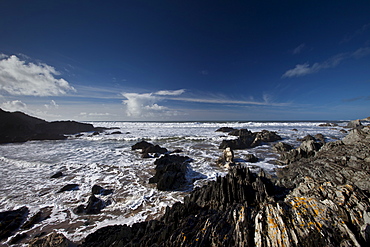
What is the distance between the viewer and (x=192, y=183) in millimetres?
11516

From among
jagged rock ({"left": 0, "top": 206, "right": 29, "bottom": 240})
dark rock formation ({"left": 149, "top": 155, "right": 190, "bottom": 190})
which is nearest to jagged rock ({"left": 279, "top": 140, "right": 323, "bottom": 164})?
dark rock formation ({"left": 149, "top": 155, "right": 190, "bottom": 190})

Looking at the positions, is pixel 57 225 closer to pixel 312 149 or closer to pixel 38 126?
pixel 312 149

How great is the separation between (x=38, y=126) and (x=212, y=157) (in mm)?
58265

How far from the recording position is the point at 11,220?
7176 millimetres

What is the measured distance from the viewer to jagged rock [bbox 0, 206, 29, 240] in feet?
21.6

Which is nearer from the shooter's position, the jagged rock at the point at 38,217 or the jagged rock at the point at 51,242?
the jagged rock at the point at 51,242

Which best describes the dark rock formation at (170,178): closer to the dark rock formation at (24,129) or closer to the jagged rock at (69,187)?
the jagged rock at (69,187)

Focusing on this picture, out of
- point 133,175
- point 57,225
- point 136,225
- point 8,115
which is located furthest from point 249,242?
point 8,115

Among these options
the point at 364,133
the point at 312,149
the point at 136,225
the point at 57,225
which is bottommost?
the point at 57,225

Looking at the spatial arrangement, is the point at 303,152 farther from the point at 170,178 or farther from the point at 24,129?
the point at 24,129

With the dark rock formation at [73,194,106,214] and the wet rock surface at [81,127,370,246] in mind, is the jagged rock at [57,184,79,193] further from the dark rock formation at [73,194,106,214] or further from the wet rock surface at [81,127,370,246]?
the wet rock surface at [81,127,370,246]

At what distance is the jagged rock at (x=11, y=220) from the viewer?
6.58 m

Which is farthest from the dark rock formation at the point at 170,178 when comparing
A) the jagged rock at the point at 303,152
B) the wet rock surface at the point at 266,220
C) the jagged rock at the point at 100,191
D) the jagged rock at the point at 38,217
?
the jagged rock at the point at 303,152

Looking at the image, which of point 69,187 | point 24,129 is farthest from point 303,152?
point 24,129
